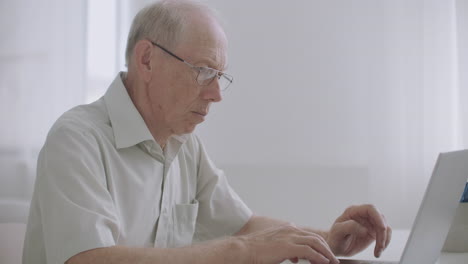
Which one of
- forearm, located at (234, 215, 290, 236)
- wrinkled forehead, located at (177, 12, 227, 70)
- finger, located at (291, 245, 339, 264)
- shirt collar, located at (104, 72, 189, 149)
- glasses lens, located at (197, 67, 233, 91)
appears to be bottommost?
forearm, located at (234, 215, 290, 236)

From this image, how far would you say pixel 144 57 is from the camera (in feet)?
4.58

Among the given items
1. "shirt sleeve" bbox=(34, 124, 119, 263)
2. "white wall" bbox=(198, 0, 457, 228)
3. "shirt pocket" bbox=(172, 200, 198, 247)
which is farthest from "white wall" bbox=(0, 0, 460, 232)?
"shirt sleeve" bbox=(34, 124, 119, 263)

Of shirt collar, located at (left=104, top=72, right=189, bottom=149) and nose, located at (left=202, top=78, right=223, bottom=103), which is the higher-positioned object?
nose, located at (left=202, top=78, right=223, bottom=103)

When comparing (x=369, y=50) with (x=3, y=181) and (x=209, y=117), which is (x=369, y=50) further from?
(x=3, y=181)

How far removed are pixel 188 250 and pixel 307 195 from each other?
189cm

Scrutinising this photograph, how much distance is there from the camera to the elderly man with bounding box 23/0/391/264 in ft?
3.35

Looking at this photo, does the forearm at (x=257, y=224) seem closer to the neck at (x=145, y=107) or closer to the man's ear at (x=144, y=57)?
the neck at (x=145, y=107)

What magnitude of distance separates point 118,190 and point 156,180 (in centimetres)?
13

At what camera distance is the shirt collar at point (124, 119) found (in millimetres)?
1296

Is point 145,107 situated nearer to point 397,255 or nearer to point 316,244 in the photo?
point 316,244

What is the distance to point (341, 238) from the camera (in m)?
1.35

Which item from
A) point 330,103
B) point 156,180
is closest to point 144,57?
point 156,180

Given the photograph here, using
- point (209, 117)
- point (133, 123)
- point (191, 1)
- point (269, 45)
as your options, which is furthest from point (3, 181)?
point (269, 45)

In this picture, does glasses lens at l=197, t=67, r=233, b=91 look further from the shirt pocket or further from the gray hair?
the shirt pocket
